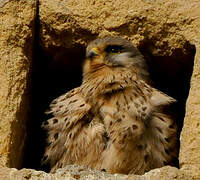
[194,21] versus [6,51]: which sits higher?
[194,21]

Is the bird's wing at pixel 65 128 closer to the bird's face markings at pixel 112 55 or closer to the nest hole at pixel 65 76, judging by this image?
the nest hole at pixel 65 76

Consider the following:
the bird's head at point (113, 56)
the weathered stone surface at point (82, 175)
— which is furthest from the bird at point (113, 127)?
the weathered stone surface at point (82, 175)

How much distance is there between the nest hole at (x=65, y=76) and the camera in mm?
3834

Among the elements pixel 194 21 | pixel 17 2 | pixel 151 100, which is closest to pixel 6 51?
pixel 17 2

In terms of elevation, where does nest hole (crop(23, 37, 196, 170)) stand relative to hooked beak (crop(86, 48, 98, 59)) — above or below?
below

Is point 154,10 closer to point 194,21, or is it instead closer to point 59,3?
point 194,21

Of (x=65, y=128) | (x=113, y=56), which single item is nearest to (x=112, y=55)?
(x=113, y=56)

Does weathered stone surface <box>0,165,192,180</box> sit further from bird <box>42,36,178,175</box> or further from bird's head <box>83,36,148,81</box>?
bird's head <box>83,36,148,81</box>

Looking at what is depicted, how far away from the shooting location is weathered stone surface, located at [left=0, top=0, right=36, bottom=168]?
314 cm

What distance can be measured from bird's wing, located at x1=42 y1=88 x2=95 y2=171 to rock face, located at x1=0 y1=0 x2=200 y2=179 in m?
0.22

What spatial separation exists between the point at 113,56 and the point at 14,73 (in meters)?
0.98

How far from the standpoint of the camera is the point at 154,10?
3.88 meters

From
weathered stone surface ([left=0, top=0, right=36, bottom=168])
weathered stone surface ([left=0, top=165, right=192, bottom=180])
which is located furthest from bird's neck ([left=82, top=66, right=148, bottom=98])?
weathered stone surface ([left=0, top=165, right=192, bottom=180])

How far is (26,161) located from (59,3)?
1.12m
